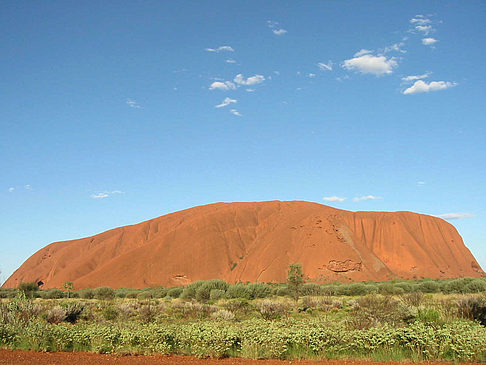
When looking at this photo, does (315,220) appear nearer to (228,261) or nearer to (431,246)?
(228,261)

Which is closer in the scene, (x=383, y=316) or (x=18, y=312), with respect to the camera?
(x=383, y=316)

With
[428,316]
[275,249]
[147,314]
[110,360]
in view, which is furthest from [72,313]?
[275,249]

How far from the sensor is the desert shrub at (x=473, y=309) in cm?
1241

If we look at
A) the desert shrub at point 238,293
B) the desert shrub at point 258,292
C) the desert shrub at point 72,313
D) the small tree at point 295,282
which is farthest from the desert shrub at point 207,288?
the desert shrub at point 72,313

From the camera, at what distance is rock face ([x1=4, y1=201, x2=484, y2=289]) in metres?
60.6

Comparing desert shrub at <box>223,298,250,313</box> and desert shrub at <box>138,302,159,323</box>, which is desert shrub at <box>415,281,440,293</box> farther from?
desert shrub at <box>138,302,159,323</box>

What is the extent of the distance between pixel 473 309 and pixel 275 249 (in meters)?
51.2

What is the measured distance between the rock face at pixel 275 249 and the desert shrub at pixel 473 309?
142 feet

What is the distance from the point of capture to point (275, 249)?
209 feet

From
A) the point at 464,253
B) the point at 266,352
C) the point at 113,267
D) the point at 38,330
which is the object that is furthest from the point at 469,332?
the point at 464,253

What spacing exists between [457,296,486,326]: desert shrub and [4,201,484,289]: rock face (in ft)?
142

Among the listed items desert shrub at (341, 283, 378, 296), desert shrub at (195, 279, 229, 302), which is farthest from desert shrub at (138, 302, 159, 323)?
desert shrub at (341, 283, 378, 296)

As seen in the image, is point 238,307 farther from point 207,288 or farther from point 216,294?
point 207,288

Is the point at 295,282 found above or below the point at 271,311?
above
